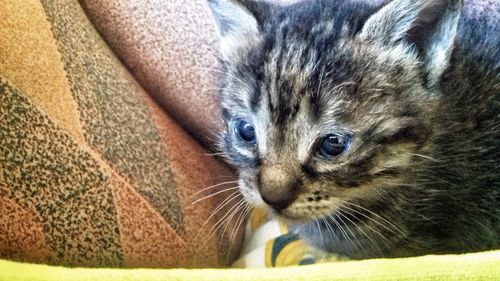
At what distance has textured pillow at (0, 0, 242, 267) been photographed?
1023 mm

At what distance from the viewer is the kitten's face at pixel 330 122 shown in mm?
1062

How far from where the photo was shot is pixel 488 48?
130cm

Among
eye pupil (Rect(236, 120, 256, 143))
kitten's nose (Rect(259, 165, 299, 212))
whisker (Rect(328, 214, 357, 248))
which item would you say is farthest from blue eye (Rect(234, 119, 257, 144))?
whisker (Rect(328, 214, 357, 248))

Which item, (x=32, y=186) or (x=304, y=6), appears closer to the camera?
(x=32, y=186)

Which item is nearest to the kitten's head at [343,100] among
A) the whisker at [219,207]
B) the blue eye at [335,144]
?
the blue eye at [335,144]

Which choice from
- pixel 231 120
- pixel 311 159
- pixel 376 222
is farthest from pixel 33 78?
pixel 376 222

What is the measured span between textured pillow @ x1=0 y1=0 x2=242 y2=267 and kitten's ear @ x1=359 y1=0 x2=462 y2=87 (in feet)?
1.82

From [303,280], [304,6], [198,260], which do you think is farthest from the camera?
[198,260]

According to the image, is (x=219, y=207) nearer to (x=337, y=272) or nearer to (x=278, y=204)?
(x=278, y=204)

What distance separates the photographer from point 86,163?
1.15 metres

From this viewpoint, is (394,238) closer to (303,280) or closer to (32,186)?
(303,280)

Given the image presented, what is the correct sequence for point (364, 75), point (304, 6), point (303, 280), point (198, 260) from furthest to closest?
point (198, 260), point (304, 6), point (364, 75), point (303, 280)

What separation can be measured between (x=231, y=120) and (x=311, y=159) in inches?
8.9

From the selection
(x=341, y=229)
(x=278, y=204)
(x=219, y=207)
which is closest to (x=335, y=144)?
(x=278, y=204)
